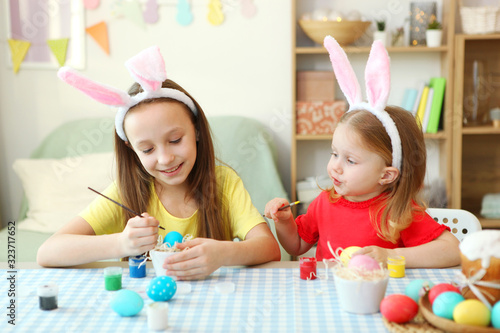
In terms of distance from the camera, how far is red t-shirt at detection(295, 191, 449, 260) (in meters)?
1.29

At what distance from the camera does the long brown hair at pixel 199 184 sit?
4.72ft

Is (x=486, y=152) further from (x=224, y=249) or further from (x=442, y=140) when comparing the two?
(x=224, y=249)

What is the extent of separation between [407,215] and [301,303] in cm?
44

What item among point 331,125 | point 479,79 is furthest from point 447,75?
point 331,125

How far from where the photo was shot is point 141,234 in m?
1.10

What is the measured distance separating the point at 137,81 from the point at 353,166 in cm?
Answer: 55

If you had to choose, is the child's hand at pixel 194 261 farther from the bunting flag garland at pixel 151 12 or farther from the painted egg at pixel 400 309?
the bunting flag garland at pixel 151 12

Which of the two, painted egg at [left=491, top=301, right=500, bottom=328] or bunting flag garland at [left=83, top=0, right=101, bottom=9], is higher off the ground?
bunting flag garland at [left=83, top=0, right=101, bottom=9]

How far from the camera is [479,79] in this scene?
2756 mm

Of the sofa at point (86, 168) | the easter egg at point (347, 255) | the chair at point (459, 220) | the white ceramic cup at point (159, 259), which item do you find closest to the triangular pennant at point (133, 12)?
the sofa at point (86, 168)

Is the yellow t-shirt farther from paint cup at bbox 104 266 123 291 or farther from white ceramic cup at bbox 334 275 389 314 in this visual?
white ceramic cup at bbox 334 275 389 314

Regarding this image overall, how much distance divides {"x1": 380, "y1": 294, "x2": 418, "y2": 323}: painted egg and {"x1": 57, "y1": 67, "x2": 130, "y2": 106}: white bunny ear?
2.45 ft

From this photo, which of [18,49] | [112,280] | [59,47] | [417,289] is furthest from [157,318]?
[18,49]

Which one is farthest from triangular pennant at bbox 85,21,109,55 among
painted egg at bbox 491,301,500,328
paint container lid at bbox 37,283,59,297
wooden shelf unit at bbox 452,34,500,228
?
painted egg at bbox 491,301,500,328
